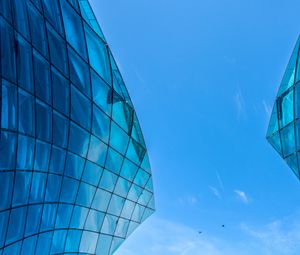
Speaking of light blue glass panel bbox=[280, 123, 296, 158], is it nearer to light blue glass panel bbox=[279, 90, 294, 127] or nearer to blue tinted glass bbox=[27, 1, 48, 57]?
light blue glass panel bbox=[279, 90, 294, 127]

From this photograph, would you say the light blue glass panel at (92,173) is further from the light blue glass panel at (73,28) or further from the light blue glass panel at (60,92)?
the light blue glass panel at (73,28)

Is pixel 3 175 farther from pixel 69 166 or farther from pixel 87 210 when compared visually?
pixel 87 210

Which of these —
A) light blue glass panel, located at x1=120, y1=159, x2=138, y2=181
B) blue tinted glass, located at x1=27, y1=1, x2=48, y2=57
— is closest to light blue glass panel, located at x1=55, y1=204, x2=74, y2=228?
light blue glass panel, located at x1=120, y1=159, x2=138, y2=181

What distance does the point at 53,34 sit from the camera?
1916 cm

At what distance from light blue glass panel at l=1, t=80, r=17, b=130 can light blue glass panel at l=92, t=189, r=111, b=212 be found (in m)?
11.9

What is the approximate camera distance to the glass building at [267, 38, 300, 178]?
22703mm

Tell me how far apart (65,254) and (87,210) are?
370 cm

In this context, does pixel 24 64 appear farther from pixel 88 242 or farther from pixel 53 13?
pixel 88 242

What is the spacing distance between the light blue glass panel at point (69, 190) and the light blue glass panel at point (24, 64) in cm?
824

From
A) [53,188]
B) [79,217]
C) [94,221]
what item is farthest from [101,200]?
[53,188]

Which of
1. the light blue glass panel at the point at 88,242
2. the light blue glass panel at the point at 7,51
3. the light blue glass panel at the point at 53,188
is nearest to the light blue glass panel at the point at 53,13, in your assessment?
the light blue glass panel at the point at 7,51

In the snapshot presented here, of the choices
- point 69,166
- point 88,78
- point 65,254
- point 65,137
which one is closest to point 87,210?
point 65,254

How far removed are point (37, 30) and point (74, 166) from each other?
→ 937 centimetres

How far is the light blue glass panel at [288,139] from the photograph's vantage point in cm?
2443
